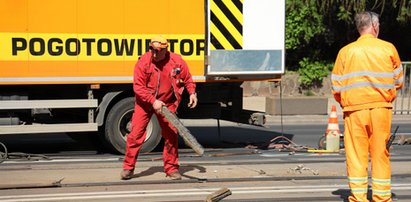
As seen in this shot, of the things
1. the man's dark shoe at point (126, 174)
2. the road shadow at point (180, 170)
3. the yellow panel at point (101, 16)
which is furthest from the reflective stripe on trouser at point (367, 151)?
the yellow panel at point (101, 16)

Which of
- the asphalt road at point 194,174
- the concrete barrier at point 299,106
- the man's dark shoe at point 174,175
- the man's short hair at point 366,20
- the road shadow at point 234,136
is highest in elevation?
the man's short hair at point 366,20

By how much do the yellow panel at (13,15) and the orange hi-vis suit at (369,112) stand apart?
5.76 metres

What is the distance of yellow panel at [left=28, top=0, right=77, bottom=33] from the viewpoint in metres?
12.0

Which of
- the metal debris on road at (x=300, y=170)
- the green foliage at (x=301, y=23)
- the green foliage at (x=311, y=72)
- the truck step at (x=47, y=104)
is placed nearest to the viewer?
the metal debris on road at (x=300, y=170)

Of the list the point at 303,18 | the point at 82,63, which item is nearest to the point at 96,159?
the point at 82,63

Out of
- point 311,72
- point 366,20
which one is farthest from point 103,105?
point 311,72

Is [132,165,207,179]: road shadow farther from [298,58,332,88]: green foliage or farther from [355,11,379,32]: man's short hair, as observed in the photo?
[298,58,332,88]: green foliage

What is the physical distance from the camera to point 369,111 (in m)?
7.70

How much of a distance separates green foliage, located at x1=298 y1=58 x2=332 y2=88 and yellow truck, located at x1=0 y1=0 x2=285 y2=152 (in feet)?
44.0

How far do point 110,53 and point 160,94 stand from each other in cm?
286

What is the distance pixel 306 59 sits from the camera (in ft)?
88.0

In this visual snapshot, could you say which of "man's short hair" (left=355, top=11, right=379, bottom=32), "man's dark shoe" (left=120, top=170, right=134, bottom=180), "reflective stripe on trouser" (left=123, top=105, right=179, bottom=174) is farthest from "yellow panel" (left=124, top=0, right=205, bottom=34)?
"man's short hair" (left=355, top=11, right=379, bottom=32)

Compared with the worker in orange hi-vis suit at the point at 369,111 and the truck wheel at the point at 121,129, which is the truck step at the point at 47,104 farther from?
the worker in orange hi-vis suit at the point at 369,111

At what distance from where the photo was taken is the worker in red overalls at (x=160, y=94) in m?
9.66
